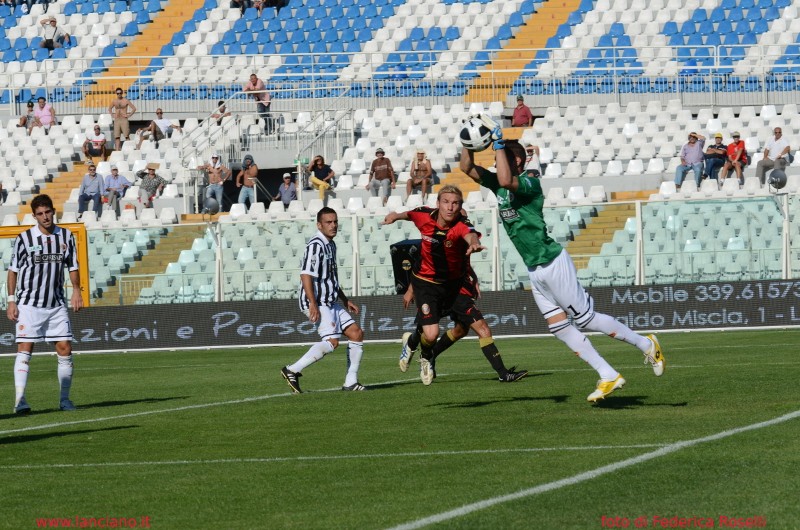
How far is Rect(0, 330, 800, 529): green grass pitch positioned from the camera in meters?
6.95

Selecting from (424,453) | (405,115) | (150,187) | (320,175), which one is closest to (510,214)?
(424,453)

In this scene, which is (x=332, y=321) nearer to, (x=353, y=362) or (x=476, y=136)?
(x=353, y=362)

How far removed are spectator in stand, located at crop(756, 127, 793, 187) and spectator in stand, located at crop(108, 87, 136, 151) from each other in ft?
56.3

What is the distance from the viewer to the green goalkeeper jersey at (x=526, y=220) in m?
11.2

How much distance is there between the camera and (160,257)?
89.3 ft

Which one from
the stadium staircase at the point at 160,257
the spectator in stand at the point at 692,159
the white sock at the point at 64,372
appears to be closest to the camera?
the white sock at the point at 64,372

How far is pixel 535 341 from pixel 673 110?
12.3 meters

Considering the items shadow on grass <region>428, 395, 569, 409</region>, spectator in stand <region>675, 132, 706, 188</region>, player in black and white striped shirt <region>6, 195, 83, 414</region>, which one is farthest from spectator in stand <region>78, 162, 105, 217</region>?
shadow on grass <region>428, 395, 569, 409</region>

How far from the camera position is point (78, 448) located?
10.3 metres

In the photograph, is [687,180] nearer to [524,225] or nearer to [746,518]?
[524,225]

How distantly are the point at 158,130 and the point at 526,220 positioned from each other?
27.7m

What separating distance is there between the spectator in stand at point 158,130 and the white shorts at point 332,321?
77.8 feet

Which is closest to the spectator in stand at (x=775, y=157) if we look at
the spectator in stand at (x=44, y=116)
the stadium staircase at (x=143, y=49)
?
the stadium staircase at (x=143, y=49)

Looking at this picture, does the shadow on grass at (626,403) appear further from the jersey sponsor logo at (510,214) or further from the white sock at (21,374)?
the white sock at (21,374)
